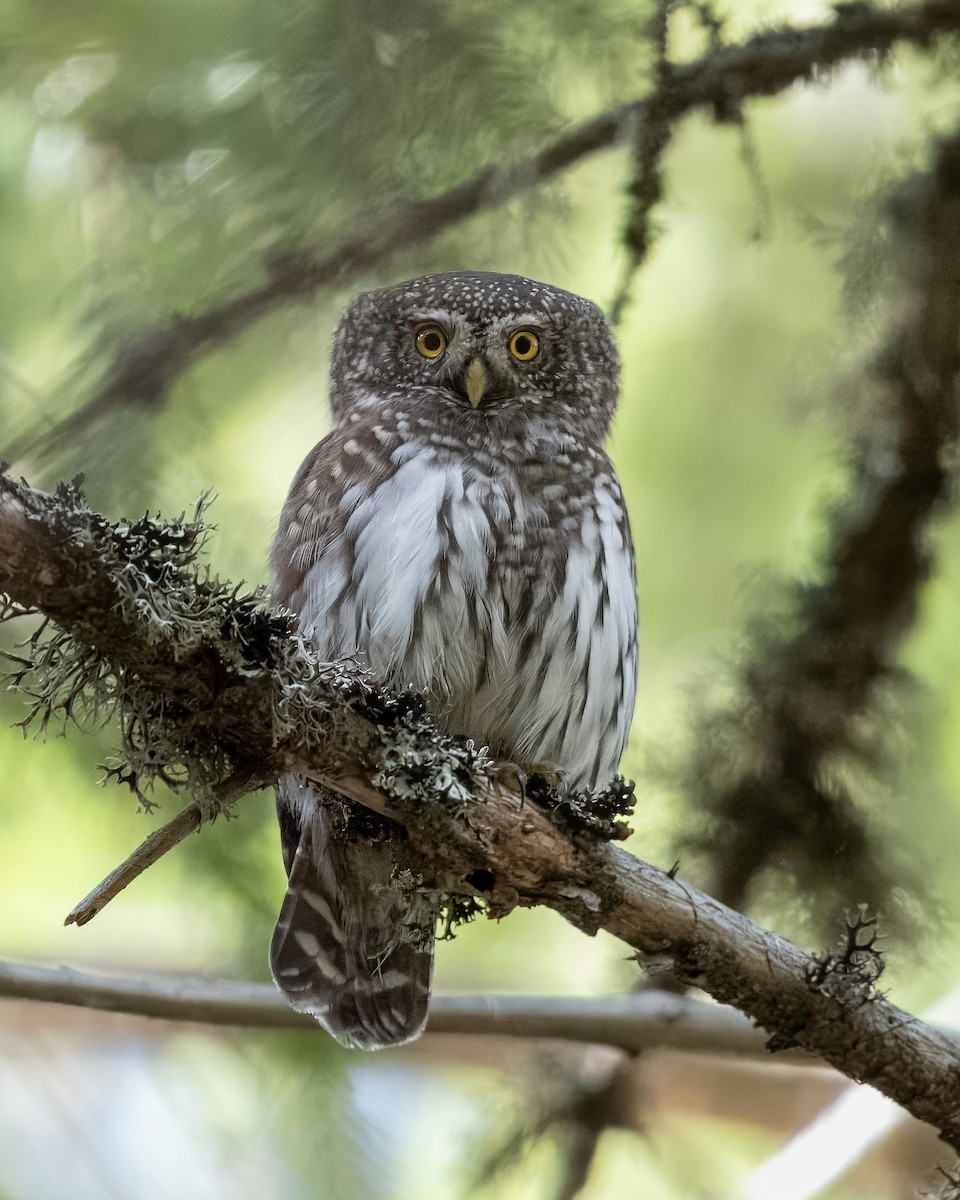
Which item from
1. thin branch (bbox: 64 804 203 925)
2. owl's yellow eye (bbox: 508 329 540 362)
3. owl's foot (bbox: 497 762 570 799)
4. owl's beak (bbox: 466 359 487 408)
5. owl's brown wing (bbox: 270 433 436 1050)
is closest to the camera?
thin branch (bbox: 64 804 203 925)

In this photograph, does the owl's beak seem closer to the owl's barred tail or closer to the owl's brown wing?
the owl's brown wing

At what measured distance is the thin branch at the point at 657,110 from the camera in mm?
2678

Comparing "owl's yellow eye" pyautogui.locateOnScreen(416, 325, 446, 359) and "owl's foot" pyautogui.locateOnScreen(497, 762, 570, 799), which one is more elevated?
"owl's yellow eye" pyautogui.locateOnScreen(416, 325, 446, 359)

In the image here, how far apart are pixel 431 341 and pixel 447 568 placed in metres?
0.68

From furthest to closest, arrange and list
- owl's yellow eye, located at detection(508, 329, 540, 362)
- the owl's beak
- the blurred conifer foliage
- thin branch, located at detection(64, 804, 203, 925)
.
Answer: owl's yellow eye, located at detection(508, 329, 540, 362), the owl's beak, the blurred conifer foliage, thin branch, located at detection(64, 804, 203, 925)

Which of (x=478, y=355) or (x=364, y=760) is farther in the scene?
(x=478, y=355)

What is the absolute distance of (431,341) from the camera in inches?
114

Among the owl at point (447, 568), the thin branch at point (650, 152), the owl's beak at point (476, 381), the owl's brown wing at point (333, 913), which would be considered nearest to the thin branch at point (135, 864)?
the owl at point (447, 568)

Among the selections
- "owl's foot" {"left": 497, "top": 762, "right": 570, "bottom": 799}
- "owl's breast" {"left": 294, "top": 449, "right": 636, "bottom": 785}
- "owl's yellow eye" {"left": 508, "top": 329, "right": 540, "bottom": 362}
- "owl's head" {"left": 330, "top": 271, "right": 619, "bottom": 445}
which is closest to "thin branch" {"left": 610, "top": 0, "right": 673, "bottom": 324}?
"owl's head" {"left": 330, "top": 271, "right": 619, "bottom": 445}

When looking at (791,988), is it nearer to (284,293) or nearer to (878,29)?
(284,293)

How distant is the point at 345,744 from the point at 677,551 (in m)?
1.61

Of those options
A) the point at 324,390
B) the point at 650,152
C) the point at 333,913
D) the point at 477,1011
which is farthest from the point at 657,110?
the point at 477,1011

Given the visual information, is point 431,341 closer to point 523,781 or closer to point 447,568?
point 447,568

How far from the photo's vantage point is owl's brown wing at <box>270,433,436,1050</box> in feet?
8.69
